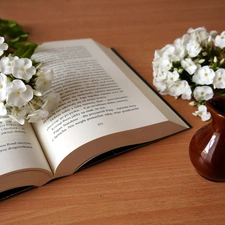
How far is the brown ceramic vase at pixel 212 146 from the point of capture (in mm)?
540

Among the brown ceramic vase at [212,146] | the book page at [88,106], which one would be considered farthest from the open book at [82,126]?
the brown ceramic vase at [212,146]

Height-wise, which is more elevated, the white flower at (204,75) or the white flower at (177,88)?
the white flower at (204,75)

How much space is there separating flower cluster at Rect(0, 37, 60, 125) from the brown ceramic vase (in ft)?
0.87

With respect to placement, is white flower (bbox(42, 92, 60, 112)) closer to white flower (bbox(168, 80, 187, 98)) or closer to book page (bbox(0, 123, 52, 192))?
book page (bbox(0, 123, 52, 192))

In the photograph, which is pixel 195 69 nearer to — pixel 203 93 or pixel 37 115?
pixel 203 93

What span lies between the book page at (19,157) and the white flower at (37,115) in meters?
0.02

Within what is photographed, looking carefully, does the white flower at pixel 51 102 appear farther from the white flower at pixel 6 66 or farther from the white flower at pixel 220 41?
the white flower at pixel 220 41

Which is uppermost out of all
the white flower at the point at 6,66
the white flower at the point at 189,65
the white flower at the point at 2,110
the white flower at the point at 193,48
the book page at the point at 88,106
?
the white flower at the point at 6,66

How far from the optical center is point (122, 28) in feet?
3.58

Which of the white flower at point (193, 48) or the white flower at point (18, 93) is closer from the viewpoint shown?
the white flower at point (18, 93)

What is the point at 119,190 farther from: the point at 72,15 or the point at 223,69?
the point at 72,15

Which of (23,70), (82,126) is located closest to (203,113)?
(82,126)

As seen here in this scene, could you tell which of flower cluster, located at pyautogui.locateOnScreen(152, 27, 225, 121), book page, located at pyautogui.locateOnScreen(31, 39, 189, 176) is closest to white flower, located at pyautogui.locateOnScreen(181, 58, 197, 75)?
flower cluster, located at pyautogui.locateOnScreen(152, 27, 225, 121)

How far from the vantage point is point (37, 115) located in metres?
0.64
